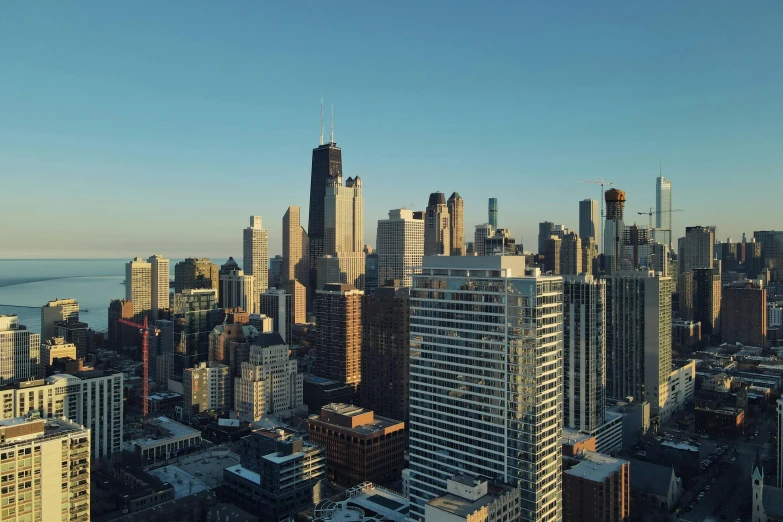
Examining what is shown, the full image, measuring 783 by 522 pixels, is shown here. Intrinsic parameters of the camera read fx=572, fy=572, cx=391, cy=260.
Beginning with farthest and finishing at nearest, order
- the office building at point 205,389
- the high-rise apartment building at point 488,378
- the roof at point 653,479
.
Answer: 1. the office building at point 205,389
2. the roof at point 653,479
3. the high-rise apartment building at point 488,378

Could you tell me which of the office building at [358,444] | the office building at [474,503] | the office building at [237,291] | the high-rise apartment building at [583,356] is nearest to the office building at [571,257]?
the office building at [237,291]

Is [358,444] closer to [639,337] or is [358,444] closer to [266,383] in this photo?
[266,383]

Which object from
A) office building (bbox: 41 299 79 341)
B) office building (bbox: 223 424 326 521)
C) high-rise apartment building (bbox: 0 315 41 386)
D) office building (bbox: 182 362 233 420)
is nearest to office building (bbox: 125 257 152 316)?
office building (bbox: 41 299 79 341)

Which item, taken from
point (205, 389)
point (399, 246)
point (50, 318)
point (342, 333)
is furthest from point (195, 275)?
point (342, 333)

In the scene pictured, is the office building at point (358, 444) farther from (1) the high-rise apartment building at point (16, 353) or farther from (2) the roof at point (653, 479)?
(1) the high-rise apartment building at point (16, 353)

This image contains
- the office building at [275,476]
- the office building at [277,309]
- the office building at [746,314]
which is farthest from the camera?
the office building at [277,309]

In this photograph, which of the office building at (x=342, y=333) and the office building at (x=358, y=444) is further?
the office building at (x=342, y=333)
